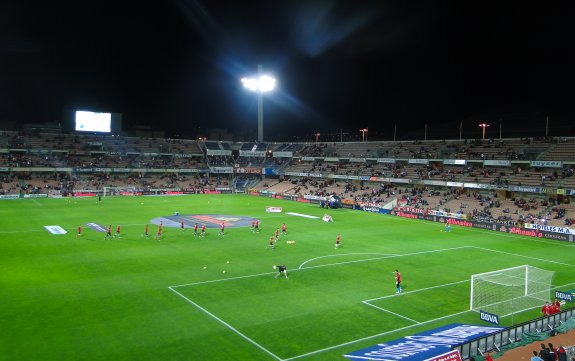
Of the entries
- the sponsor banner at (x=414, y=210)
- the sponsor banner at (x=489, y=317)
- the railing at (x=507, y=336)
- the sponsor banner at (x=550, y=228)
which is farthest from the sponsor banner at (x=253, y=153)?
the railing at (x=507, y=336)

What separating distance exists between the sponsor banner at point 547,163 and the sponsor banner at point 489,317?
38460 mm

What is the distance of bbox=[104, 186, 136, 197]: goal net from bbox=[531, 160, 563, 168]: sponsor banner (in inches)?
2433

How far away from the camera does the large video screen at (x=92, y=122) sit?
86881mm

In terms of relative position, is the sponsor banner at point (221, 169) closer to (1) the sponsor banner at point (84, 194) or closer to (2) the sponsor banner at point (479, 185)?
(1) the sponsor banner at point (84, 194)

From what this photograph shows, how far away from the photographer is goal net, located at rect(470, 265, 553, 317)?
21672 millimetres

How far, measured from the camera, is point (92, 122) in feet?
290

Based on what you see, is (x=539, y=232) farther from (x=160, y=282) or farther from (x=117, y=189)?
(x=117, y=189)

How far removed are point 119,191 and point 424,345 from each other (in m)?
71.5

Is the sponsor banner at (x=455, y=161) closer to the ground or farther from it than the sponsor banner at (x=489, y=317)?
farther from it

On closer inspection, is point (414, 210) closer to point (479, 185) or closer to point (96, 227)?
point (479, 185)

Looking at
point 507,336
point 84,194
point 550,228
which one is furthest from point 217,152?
point 507,336

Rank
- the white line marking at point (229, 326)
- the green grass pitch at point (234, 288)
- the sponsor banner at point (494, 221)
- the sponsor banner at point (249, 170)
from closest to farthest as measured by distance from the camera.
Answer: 1. the white line marking at point (229, 326)
2. the green grass pitch at point (234, 288)
3. the sponsor banner at point (494, 221)
4. the sponsor banner at point (249, 170)

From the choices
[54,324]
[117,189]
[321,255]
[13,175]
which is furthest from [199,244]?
[13,175]

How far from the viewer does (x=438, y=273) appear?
28438 millimetres
